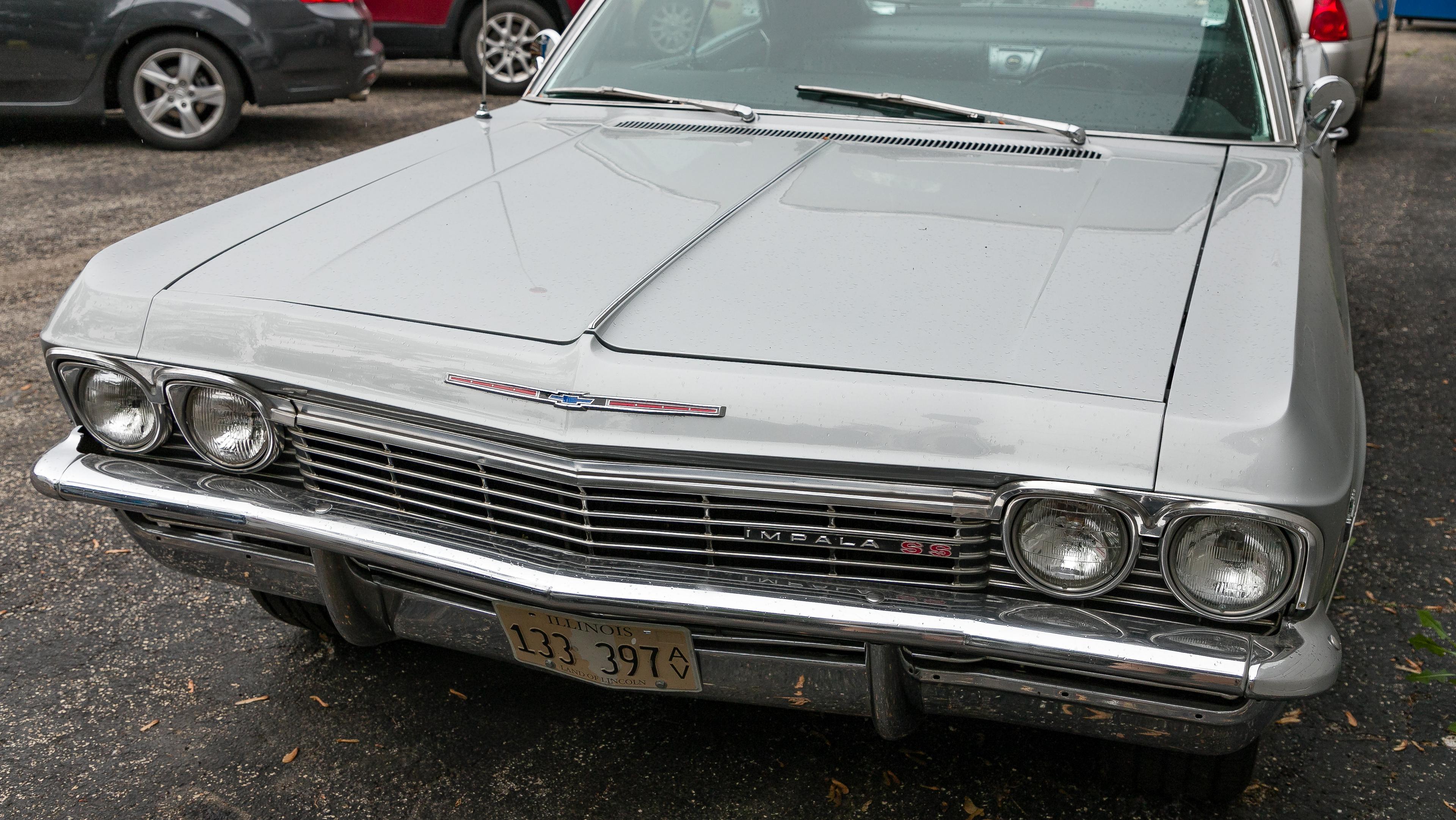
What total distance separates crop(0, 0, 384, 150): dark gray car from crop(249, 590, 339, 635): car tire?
18.6 feet

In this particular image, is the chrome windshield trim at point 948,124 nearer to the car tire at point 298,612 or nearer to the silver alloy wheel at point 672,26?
the silver alloy wheel at point 672,26

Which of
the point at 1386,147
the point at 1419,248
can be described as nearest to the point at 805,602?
the point at 1419,248

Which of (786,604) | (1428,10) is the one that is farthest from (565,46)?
(1428,10)

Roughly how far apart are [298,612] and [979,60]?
209 cm

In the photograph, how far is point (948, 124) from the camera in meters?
2.83

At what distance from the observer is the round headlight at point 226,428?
2.12m

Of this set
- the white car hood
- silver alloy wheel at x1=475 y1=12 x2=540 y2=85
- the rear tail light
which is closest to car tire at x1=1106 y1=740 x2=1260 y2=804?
the white car hood

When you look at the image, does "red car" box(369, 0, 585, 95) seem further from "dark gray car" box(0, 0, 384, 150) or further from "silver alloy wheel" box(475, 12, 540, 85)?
"dark gray car" box(0, 0, 384, 150)

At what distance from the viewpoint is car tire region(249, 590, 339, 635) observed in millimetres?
2594

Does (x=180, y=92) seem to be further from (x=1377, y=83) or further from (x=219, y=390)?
(x=1377, y=83)

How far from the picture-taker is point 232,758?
2.40 m

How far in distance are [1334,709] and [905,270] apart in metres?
1.39

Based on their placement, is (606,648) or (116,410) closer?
(606,648)

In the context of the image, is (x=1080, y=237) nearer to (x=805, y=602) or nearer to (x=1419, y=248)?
(x=805, y=602)
